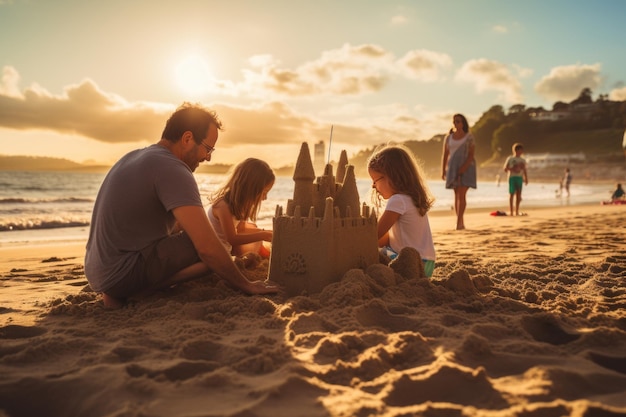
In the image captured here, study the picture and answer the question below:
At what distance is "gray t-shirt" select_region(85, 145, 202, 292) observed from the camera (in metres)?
3.18

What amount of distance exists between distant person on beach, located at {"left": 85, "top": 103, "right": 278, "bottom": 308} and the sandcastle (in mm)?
233

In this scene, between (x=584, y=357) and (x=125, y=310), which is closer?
(x=584, y=357)

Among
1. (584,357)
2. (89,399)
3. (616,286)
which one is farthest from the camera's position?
(616,286)

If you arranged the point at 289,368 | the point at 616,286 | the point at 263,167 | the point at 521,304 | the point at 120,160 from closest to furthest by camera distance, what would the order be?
the point at 289,368
the point at 521,304
the point at 120,160
the point at 616,286
the point at 263,167

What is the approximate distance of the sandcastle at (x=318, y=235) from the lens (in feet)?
11.4

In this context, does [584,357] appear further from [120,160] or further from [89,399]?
[120,160]

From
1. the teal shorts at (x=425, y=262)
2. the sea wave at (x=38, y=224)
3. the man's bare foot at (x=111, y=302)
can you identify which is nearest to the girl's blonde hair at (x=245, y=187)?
the teal shorts at (x=425, y=262)

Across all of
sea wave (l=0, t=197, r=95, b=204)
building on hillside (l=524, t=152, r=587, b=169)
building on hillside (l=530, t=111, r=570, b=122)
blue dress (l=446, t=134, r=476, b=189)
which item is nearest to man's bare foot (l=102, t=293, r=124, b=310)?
blue dress (l=446, t=134, r=476, b=189)

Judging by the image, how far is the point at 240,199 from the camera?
4.55 meters

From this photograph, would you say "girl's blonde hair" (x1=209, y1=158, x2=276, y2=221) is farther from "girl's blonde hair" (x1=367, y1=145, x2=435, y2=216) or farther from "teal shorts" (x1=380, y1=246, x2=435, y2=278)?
"teal shorts" (x1=380, y1=246, x2=435, y2=278)

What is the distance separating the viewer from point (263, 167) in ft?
15.1

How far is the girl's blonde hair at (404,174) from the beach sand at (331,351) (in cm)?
77

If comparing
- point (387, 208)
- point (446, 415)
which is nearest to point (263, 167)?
point (387, 208)

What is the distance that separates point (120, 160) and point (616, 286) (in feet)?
13.3
